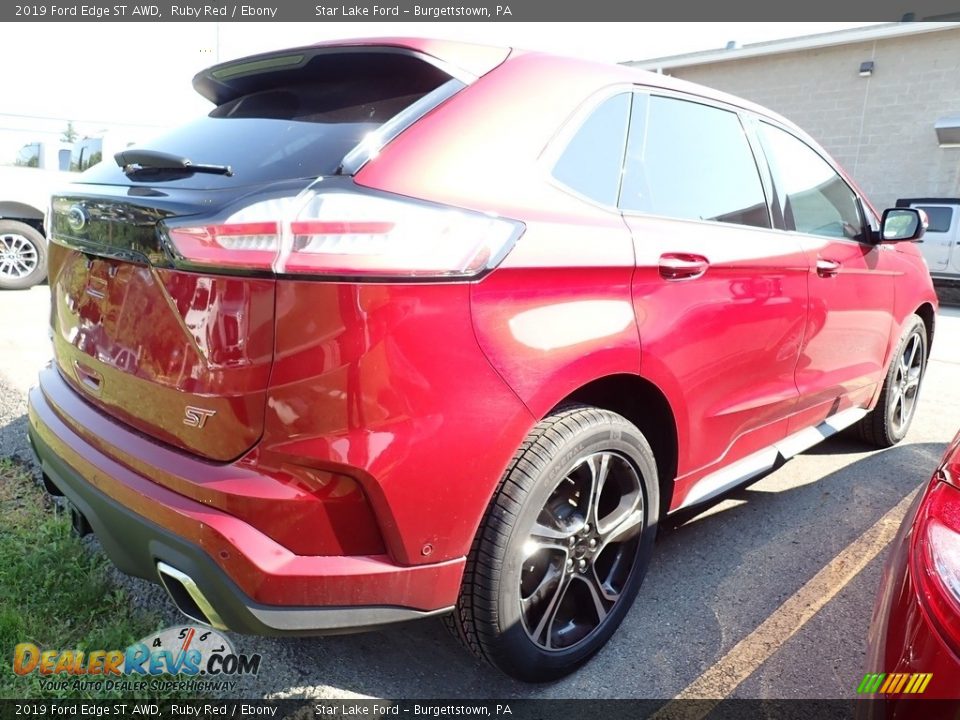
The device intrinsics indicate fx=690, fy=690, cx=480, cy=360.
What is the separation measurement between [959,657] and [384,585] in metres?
1.10

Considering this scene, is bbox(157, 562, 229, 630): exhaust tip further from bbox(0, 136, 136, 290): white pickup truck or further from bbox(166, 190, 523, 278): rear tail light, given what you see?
bbox(0, 136, 136, 290): white pickup truck

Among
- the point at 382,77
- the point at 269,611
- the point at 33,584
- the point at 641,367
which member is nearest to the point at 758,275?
the point at 641,367

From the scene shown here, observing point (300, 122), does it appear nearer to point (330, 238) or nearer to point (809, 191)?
point (330, 238)

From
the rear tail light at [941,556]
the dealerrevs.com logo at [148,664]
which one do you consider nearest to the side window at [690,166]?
the rear tail light at [941,556]

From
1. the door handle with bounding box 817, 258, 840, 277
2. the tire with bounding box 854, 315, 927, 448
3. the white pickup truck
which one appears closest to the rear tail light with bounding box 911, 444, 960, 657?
the door handle with bounding box 817, 258, 840, 277

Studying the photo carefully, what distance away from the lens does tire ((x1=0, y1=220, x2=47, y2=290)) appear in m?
7.45

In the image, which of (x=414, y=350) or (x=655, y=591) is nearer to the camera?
(x=414, y=350)

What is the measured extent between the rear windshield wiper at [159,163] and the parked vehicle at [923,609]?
5.58ft

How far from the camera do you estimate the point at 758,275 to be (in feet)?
8.18

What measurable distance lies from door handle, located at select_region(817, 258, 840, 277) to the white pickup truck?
24.5 feet

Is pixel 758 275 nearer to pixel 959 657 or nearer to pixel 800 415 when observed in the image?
pixel 800 415

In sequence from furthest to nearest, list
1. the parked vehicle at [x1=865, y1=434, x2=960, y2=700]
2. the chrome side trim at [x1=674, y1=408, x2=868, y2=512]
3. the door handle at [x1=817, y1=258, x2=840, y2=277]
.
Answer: the door handle at [x1=817, y1=258, x2=840, y2=277] < the chrome side trim at [x1=674, y1=408, x2=868, y2=512] < the parked vehicle at [x1=865, y1=434, x2=960, y2=700]

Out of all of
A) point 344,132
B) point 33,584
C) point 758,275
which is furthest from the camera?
point 758,275

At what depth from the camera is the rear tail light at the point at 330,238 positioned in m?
1.40
